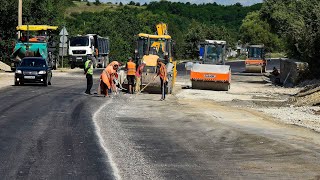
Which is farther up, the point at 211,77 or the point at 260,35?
the point at 260,35

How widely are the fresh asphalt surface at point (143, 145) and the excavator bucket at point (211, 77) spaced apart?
13432mm

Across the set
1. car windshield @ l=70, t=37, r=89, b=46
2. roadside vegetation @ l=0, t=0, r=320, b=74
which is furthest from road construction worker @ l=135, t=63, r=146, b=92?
car windshield @ l=70, t=37, r=89, b=46

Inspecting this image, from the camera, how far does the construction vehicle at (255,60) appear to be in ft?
228

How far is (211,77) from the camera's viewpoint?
38250 millimetres

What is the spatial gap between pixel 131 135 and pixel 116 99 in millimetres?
11652

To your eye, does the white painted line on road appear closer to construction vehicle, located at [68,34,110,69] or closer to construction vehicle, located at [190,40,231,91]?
construction vehicle, located at [190,40,231,91]

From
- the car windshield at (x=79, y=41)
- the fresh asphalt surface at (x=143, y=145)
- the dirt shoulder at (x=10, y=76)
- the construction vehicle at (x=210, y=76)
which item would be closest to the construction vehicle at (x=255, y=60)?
the car windshield at (x=79, y=41)

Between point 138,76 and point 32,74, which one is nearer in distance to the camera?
point 138,76

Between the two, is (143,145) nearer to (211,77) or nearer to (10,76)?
(211,77)

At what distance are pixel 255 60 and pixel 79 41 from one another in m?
18.7

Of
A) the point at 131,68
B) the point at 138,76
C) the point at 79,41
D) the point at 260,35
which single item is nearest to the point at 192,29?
the point at 260,35

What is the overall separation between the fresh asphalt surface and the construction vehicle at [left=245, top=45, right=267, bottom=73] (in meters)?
45.2

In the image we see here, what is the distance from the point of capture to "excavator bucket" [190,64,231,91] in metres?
38.2

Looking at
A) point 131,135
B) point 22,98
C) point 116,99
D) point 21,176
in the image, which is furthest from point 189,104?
point 21,176
